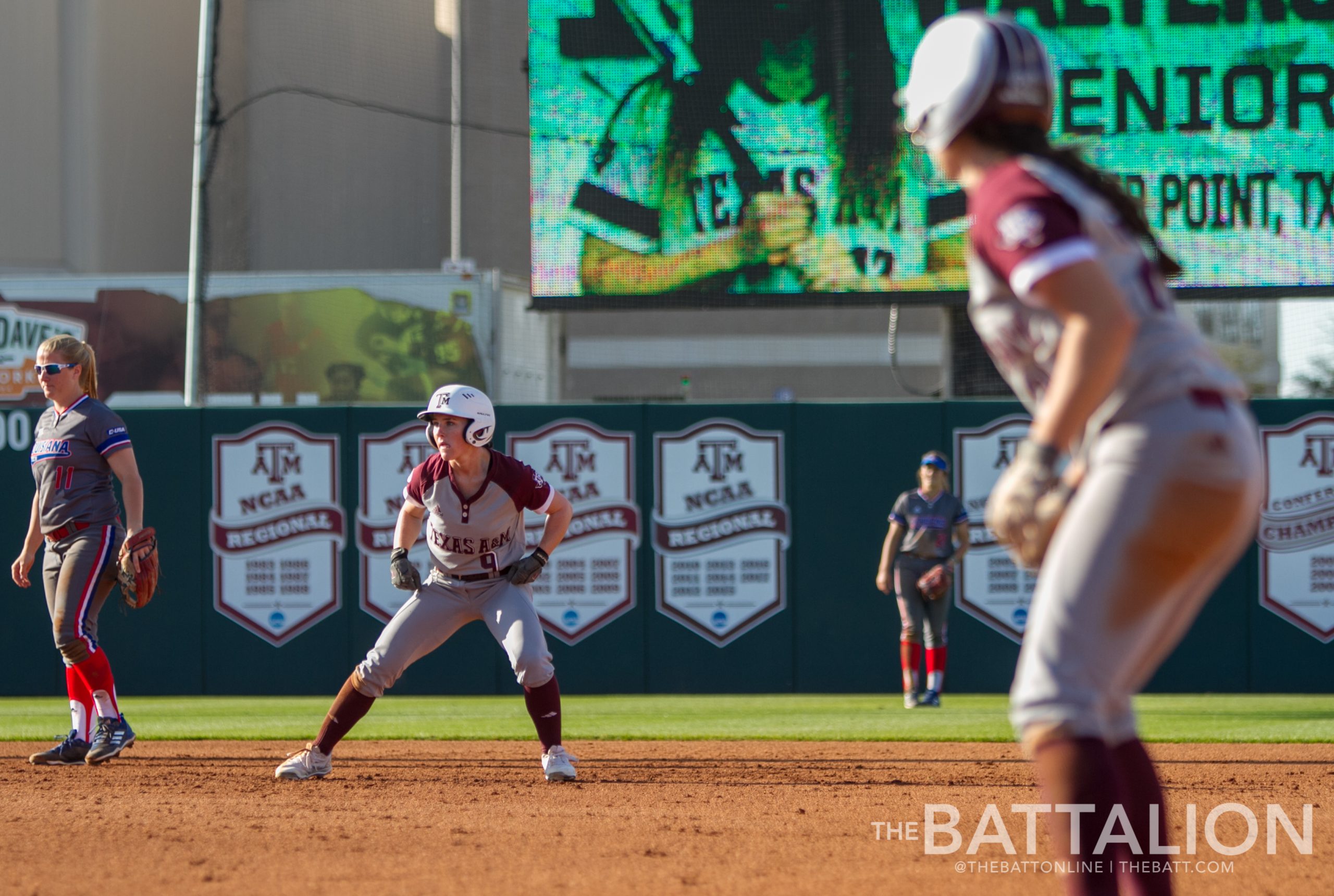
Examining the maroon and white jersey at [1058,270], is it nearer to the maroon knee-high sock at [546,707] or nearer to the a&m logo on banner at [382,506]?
the maroon knee-high sock at [546,707]

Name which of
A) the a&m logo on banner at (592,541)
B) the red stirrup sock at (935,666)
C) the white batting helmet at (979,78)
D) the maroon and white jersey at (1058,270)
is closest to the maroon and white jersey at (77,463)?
the white batting helmet at (979,78)

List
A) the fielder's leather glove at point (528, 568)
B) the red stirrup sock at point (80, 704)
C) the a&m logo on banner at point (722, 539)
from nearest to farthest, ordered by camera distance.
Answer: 1. the fielder's leather glove at point (528, 568)
2. the red stirrup sock at point (80, 704)
3. the a&m logo on banner at point (722, 539)

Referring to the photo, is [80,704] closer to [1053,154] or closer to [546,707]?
[546,707]

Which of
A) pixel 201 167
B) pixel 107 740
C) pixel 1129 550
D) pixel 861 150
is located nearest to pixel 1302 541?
pixel 861 150

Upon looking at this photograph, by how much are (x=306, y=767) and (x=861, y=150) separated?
27.9 ft

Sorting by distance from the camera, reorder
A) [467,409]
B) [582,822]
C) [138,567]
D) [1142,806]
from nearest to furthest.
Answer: [1142,806], [582,822], [467,409], [138,567]

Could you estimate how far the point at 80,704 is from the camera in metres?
7.13

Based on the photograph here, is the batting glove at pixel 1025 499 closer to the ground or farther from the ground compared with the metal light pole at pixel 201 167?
closer to the ground

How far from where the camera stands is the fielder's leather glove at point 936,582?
1057 cm

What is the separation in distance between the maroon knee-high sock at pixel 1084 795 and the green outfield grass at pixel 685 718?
6.03 metres

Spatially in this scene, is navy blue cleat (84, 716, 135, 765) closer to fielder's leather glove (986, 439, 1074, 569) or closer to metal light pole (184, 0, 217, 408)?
→ fielder's leather glove (986, 439, 1074, 569)

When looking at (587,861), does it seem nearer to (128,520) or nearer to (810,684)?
(128,520)

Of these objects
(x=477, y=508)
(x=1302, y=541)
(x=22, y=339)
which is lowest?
(x=1302, y=541)

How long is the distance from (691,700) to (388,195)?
12691 millimetres
